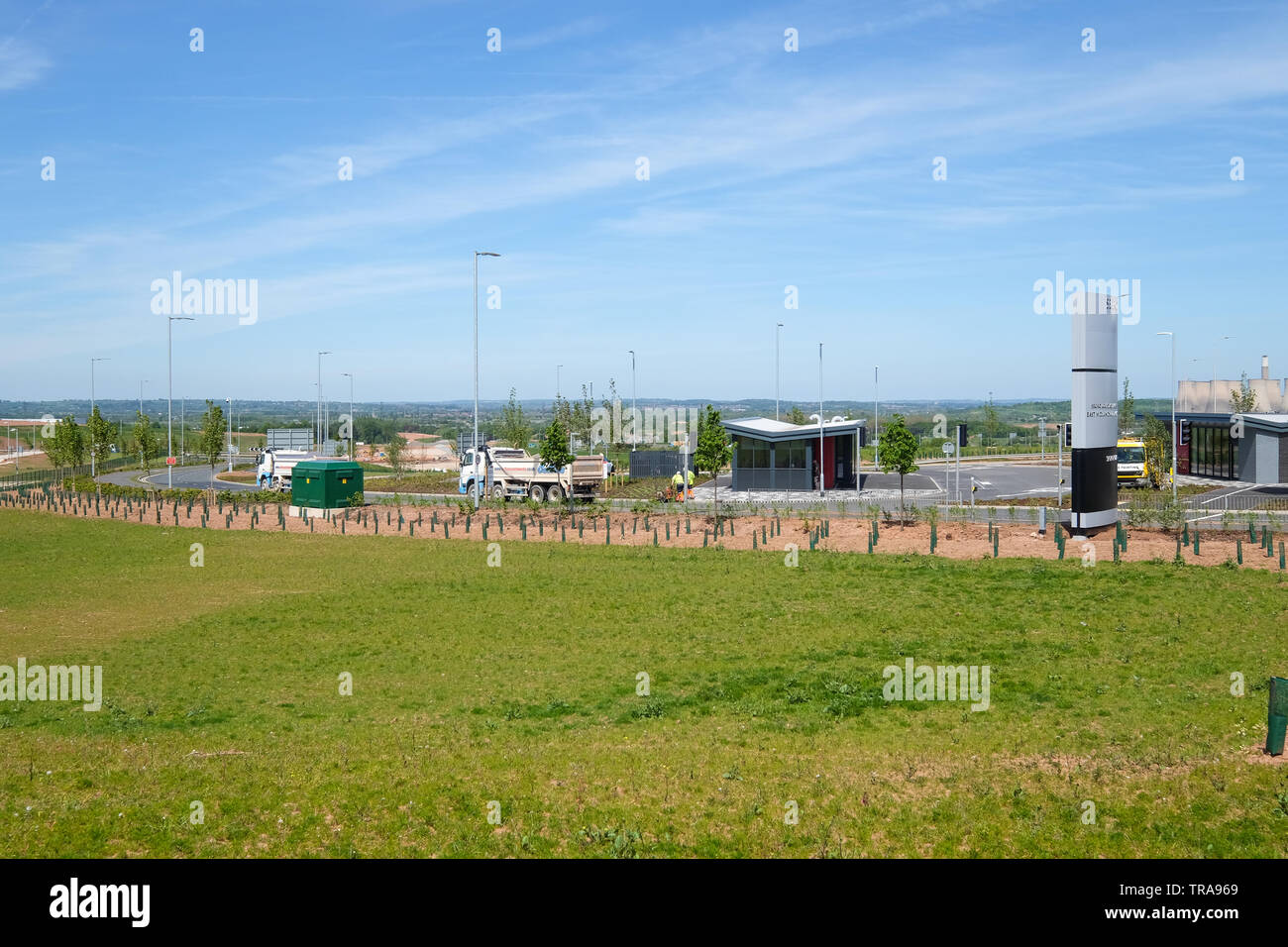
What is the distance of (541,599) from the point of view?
80.4 feet

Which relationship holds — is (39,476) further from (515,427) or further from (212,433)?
(515,427)

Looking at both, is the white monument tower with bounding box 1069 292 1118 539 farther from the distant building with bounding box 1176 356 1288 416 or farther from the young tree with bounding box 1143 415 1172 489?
the distant building with bounding box 1176 356 1288 416

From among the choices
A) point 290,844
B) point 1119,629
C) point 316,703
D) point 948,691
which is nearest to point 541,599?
point 316,703

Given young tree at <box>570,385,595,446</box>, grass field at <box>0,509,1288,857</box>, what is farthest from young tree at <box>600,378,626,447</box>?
grass field at <box>0,509,1288,857</box>

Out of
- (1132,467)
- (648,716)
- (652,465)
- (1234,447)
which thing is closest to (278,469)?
(652,465)

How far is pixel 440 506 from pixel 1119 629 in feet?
105

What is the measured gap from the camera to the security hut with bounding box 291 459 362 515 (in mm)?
43625

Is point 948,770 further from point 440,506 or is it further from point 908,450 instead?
point 440,506

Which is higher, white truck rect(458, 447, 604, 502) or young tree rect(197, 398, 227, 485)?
young tree rect(197, 398, 227, 485)

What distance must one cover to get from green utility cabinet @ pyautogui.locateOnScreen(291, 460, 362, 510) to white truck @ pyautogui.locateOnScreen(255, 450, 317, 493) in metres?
13.6

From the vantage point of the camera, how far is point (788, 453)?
183 ft

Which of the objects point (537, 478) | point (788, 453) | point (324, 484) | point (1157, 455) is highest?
point (788, 453)

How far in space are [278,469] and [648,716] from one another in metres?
50.7

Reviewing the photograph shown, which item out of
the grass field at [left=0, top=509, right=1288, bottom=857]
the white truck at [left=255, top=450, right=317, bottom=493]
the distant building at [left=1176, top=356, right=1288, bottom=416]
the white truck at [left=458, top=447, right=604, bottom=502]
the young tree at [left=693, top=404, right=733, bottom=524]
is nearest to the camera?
the grass field at [left=0, top=509, right=1288, bottom=857]
